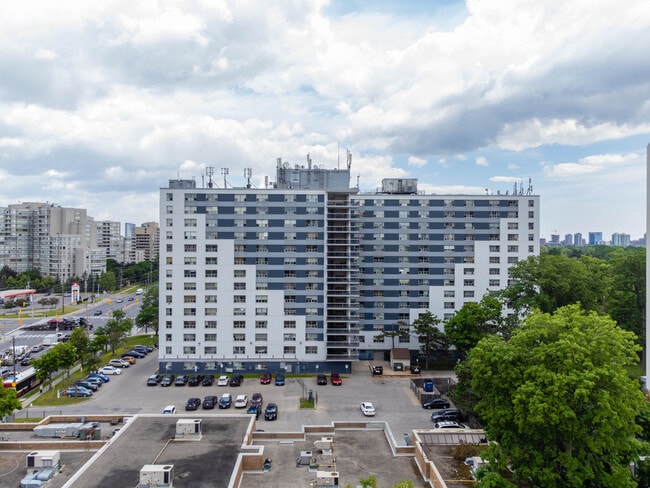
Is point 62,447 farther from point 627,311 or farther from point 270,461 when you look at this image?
point 627,311

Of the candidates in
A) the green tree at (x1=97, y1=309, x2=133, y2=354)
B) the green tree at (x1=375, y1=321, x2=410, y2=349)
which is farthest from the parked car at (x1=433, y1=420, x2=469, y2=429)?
the green tree at (x1=97, y1=309, x2=133, y2=354)

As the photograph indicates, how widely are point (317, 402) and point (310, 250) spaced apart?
65.1ft

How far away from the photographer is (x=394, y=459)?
31.5 meters

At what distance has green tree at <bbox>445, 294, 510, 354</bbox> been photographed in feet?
182

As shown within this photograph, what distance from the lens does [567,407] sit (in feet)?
77.7

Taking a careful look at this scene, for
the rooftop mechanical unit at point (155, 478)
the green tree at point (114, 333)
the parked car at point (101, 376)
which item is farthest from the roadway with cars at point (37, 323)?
the rooftop mechanical unit at point (155, 478)

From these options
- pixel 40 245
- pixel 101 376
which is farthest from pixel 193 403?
pixel 40 245

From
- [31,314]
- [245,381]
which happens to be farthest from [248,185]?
[31,314]

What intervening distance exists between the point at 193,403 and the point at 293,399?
10.5 meters

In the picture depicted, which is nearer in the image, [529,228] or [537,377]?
[537,377]

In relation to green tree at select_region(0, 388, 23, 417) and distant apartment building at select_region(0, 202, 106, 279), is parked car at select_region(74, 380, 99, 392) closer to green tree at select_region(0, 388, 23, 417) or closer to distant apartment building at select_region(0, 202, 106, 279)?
green tree at select_region(0, 388, 23, 417)

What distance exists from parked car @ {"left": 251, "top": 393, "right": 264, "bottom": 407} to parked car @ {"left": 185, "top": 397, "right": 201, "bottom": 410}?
555 cm

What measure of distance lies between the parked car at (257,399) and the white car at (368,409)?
10495 mm

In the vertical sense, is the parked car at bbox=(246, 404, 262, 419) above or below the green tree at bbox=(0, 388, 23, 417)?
below
